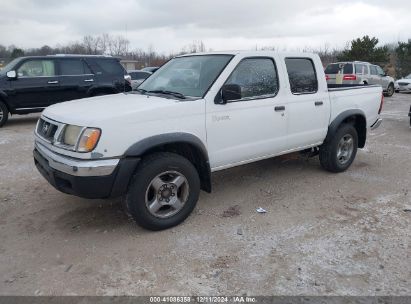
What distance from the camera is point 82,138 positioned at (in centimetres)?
334

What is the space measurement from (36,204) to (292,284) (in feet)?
10.7

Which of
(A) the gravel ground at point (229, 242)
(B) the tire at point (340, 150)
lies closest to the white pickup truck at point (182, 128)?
(B) the tire at point (340, 150)

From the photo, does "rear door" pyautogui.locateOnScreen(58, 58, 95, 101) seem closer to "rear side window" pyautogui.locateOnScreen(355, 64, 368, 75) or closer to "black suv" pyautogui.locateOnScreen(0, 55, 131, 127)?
"black suv" pyautogui.locateOnScreen(0, 55, 131, 127)

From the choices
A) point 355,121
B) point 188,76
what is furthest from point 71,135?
point 355,121

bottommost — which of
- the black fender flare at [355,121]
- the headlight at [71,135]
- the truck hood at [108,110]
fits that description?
the black fender flare at [355,121]

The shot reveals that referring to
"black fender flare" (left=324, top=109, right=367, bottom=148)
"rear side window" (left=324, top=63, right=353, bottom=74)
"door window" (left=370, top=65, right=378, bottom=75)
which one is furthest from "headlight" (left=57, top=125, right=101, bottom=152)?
"door window" (left=370, top=65, right=378, bottom=75)

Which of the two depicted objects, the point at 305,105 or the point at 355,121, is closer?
the point at 305,105

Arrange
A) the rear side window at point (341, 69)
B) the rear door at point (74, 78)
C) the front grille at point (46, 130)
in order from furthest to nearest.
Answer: the rear side window at point (341, 69), the rear door at point (74, 78), the front grille at point (46, 130)

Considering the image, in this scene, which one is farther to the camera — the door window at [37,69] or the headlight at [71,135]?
the door window at [37,69]

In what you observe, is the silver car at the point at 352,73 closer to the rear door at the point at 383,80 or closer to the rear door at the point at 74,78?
the rear door at the point at 383,80

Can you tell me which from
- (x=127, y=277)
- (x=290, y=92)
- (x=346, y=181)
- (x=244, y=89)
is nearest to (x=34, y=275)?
(x=127, y=277)

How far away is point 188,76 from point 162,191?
1432 mm

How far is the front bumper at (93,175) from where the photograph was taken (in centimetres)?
332

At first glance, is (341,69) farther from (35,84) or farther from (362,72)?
(35,84)
